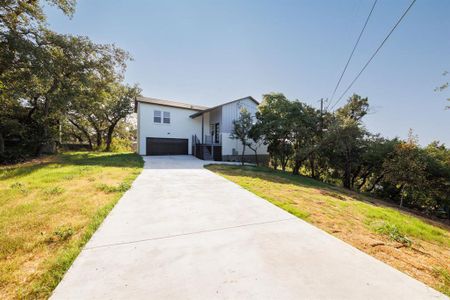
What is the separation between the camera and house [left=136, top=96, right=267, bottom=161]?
51.3 ft

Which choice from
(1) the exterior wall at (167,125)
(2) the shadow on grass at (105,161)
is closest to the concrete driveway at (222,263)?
(2) the shadow on grass at (105,161)

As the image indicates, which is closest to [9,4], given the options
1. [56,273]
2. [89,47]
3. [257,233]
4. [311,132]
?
[89,47]

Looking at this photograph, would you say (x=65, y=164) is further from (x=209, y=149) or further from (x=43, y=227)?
(x=209, y=149)

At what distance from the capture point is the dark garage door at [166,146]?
16.0 meters

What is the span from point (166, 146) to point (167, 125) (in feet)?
6.49

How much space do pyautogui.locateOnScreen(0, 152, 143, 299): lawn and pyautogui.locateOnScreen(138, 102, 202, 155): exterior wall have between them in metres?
10.7

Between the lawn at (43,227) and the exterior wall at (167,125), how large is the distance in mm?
10670

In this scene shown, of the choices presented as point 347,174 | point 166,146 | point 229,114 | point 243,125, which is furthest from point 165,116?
point 347,174

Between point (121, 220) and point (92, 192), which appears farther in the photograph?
point (92, 192)

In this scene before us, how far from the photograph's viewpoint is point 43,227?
2795mm

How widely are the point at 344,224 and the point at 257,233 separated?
1.97 metres

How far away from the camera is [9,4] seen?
30.1ft

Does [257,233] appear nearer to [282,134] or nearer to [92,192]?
[92,192]

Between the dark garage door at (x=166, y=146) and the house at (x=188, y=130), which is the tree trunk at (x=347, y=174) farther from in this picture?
the dark garage door at (x=166, y=146)
